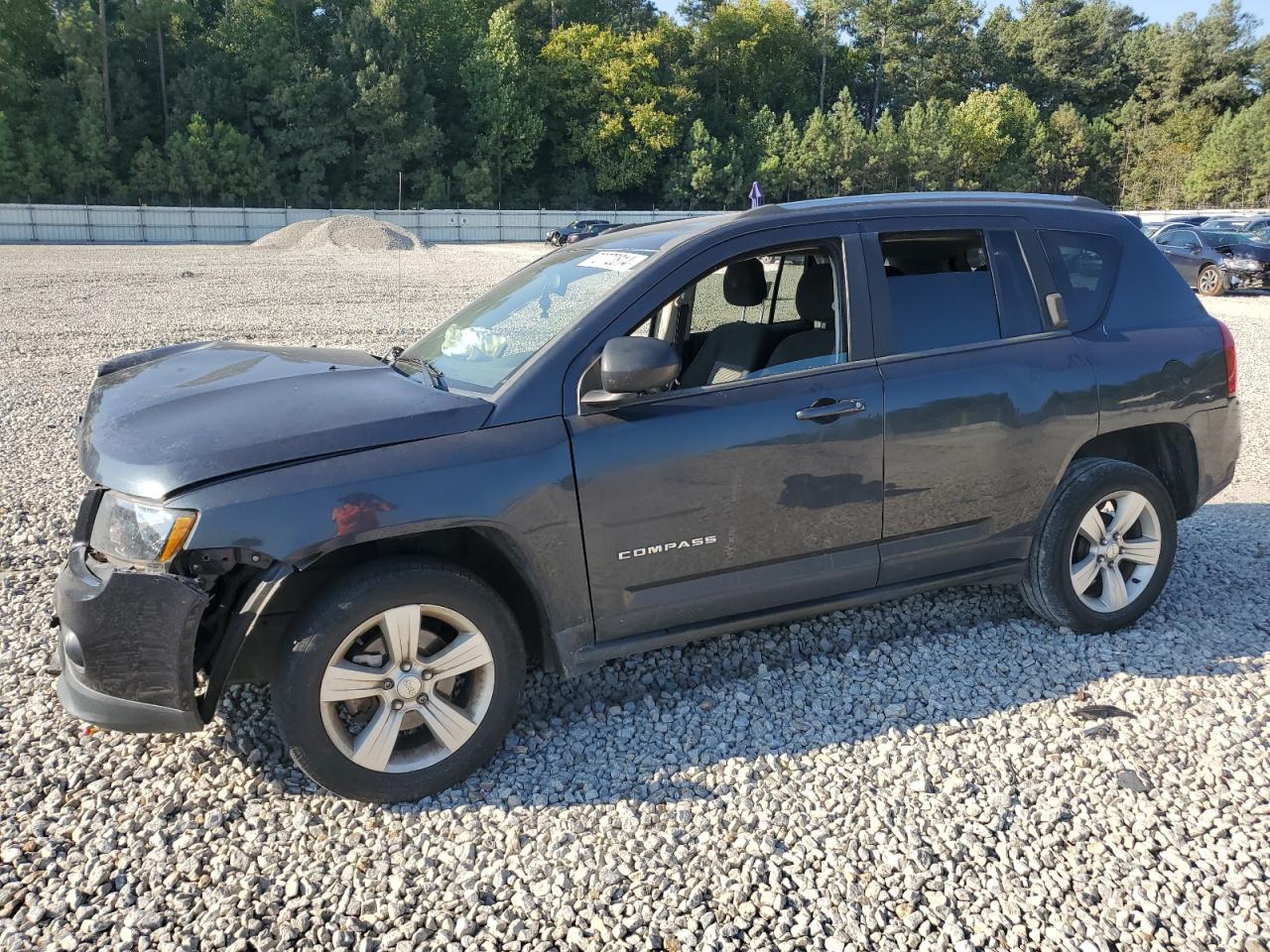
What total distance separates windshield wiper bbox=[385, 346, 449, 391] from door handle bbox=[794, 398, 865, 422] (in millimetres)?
Result: 1365

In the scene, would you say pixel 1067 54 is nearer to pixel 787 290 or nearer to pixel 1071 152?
pixel 1071 152

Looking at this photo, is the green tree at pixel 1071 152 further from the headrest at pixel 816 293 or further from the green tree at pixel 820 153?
the headrest at pixel 816 293

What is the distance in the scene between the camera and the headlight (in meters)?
2.85

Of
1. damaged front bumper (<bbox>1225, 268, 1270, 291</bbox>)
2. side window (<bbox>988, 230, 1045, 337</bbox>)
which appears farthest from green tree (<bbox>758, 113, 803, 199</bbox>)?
side window (<bbox>988, 230, 1045, 337</bbox>)

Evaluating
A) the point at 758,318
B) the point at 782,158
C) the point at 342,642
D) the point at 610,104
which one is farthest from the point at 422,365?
the point at 782,158

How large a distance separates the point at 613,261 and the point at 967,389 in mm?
1553

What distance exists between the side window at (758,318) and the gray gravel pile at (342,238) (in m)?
38.0

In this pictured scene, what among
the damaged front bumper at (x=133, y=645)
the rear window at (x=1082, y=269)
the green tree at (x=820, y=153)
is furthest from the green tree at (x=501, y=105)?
the damaged front bumper at (x=133, y=645)

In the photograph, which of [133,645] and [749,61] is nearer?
[133,645]

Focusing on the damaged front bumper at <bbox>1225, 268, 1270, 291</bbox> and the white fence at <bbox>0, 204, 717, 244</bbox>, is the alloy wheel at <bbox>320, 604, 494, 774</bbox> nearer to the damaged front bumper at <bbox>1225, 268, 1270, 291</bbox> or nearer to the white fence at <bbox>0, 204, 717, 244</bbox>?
the damaged front bumper at <bbox>1225, 268, 1270, 291</bbox>

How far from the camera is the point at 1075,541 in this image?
429 centimetres

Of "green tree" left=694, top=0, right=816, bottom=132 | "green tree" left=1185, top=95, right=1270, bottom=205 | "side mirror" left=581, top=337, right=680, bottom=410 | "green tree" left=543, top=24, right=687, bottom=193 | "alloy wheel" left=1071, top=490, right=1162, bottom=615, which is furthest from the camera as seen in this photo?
"green tree" left=694, top=0, right=816, bottom=132

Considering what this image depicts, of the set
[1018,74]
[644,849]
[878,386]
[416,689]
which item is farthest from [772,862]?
[1018,74]

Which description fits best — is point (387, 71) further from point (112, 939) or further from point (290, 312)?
point (112, 939)
